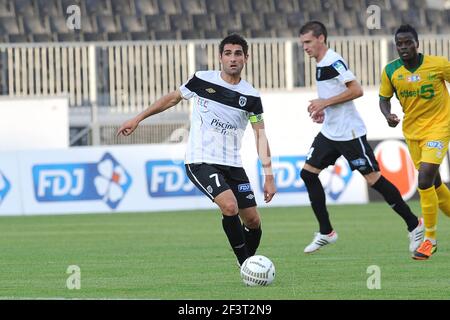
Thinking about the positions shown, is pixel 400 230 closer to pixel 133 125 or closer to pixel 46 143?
pixel 133 125

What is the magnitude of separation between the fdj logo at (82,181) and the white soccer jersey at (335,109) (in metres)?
9.40

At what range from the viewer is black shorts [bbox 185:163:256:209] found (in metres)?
9.63

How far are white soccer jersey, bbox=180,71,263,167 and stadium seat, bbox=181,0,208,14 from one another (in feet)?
59.1

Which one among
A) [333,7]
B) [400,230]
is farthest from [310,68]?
[400,230]

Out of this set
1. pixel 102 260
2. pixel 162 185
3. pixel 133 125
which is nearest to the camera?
pixel 133 125

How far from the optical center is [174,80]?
25.3 m

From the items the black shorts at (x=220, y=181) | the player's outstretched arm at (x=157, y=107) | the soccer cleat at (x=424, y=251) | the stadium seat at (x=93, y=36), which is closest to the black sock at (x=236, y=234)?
the black shorts at (x=220, y=181)

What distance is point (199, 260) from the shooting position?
1156 cm

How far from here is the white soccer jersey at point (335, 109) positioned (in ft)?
39.8

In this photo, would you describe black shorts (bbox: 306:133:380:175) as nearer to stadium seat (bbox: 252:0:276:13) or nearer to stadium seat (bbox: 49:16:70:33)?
stadium seat (bbox: 49:16:70:33)

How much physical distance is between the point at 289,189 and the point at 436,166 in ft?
35.1

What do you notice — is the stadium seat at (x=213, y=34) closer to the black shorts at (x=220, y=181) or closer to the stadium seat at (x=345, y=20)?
the stadium seat at (x=345, y=20)

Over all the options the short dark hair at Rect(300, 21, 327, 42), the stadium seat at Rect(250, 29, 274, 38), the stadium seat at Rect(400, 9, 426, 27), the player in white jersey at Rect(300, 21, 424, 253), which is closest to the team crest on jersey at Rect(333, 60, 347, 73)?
the player in white jersey at Rect(300, 21, 424, 253)

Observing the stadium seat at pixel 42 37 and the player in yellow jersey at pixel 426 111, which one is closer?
the player in yellow jersey at pixel 426 111
